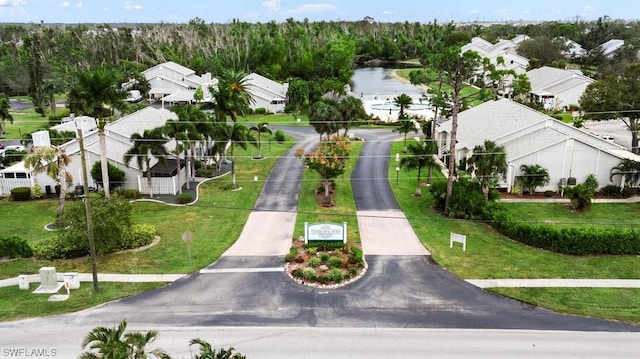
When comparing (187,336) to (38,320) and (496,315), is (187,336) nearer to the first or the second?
(38,320)

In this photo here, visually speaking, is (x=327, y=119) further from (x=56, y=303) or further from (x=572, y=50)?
(x=572, y=50)

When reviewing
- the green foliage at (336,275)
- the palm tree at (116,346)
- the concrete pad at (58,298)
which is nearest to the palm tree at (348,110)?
the green foliage at (336,275)

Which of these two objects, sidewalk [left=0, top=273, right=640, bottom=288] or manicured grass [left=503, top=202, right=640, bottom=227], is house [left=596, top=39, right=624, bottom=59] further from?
sidewalk [left=0, top=273, right=640, bottom=288]

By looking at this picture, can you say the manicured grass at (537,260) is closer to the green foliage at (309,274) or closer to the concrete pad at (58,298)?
the green foliage at (309,274)

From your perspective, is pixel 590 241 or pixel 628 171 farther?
pixel 628 171

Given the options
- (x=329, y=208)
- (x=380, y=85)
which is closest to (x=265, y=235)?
(x=329, y=208)

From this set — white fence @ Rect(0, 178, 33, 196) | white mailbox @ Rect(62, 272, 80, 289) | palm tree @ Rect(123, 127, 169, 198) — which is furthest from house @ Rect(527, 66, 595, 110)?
white mailbox @ Rect(62, 272, 80, 289)
